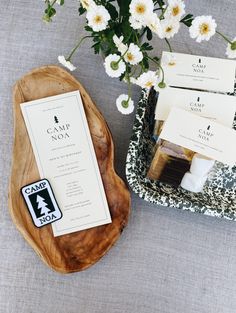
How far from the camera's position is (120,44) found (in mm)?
644

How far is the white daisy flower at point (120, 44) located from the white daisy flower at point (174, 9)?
3.0 inches

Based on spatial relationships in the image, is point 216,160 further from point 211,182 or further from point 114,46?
point 114,46

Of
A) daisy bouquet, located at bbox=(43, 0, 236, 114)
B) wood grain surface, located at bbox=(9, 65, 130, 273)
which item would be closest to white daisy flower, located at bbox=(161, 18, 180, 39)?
daisy bouquet, located at bbox=(43, 0, 236, 114)

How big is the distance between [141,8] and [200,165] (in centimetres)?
30

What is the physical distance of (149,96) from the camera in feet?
2.75

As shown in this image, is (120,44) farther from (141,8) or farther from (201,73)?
(201,73)

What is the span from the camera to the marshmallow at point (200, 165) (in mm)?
748

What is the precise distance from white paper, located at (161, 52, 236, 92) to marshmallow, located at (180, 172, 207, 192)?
0.18 meters

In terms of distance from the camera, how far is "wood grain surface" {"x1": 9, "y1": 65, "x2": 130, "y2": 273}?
761mm

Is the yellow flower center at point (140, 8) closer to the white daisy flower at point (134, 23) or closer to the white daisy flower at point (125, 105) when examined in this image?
the white daisy flower at point (134, 23)

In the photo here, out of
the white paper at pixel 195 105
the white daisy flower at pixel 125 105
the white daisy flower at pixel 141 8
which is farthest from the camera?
the white paper at pixel 195 105

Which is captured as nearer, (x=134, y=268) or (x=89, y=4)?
(x=89, y=4)

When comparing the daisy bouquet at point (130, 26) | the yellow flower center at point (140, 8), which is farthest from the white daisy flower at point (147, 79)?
the yellow flower center at point (140, 8)

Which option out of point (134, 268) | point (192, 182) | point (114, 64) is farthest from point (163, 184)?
point (114, 64)
